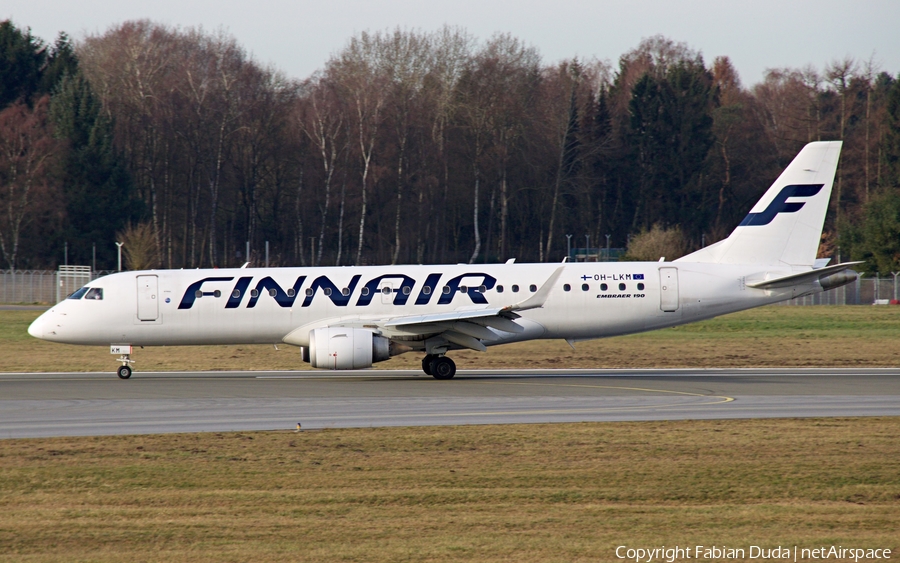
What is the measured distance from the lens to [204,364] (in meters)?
31.5

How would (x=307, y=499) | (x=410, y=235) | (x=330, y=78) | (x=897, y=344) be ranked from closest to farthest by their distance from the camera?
(x=307, y=499)
(x=897, y=344)
(x=410, y=235)
(x=330, y=78)

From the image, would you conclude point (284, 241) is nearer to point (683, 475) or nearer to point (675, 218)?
point (675, 218)

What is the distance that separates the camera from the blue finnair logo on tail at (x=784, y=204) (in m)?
27.7

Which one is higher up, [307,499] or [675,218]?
[675,218]

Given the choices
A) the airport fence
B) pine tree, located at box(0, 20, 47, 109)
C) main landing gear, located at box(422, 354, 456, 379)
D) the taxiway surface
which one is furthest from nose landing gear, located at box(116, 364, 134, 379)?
pine tree, located at box(0, 20, 47, 109)

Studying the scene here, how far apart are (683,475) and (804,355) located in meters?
21.1

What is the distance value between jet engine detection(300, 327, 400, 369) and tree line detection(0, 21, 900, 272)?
152 ft

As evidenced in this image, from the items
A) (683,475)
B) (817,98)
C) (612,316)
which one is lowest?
(683,475)

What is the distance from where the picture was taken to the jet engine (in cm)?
2425

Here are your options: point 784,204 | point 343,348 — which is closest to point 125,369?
point 343,348

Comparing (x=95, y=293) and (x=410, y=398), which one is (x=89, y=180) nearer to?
(x=95, y=293)

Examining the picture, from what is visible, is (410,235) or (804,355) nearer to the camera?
(804,355)

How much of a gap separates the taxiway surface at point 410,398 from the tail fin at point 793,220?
134 inches

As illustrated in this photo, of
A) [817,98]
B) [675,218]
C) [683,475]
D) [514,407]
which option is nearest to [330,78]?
[675,218]
